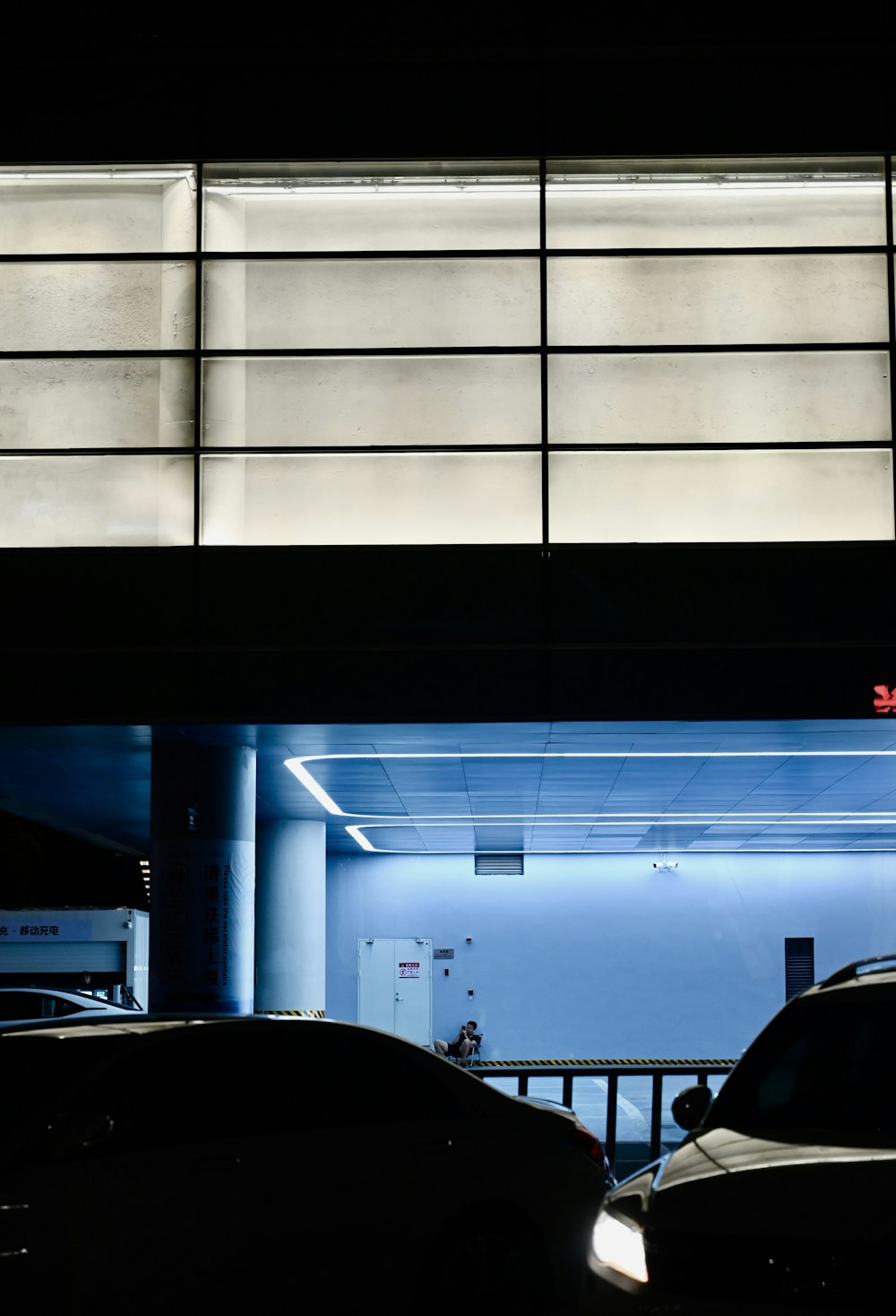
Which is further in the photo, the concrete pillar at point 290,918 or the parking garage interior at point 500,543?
the concrete pillar at point 290,918

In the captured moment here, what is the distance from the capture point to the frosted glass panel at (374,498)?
15.5 meters

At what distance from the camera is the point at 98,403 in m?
16.0

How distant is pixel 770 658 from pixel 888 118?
6.30m

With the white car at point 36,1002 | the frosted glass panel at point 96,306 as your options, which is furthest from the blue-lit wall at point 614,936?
the frosted glass panel at point 96,306

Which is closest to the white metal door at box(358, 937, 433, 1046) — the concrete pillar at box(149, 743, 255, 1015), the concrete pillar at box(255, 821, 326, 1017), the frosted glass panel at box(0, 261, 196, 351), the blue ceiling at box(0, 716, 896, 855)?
the blue ceiling at box(0, 716, 896, 855)

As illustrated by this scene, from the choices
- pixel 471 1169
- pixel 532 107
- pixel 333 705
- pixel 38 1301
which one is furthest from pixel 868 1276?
pixel 532 107

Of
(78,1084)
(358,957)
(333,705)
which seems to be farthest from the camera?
(358,957)

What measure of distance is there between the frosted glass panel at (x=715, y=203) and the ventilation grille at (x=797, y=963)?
20.6 metres

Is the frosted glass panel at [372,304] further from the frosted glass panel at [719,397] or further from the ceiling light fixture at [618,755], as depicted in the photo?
the ceiling light fixture at [618,755]

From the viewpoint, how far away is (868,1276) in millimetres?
4207

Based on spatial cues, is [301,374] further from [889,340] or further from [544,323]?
[889,340]

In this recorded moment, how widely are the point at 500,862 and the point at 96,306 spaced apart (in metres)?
20.0

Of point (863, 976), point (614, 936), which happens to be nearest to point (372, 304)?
point (863, 976)

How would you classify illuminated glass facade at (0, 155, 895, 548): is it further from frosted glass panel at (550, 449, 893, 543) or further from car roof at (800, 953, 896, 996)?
car roof at (800, 953, 896, 996)
